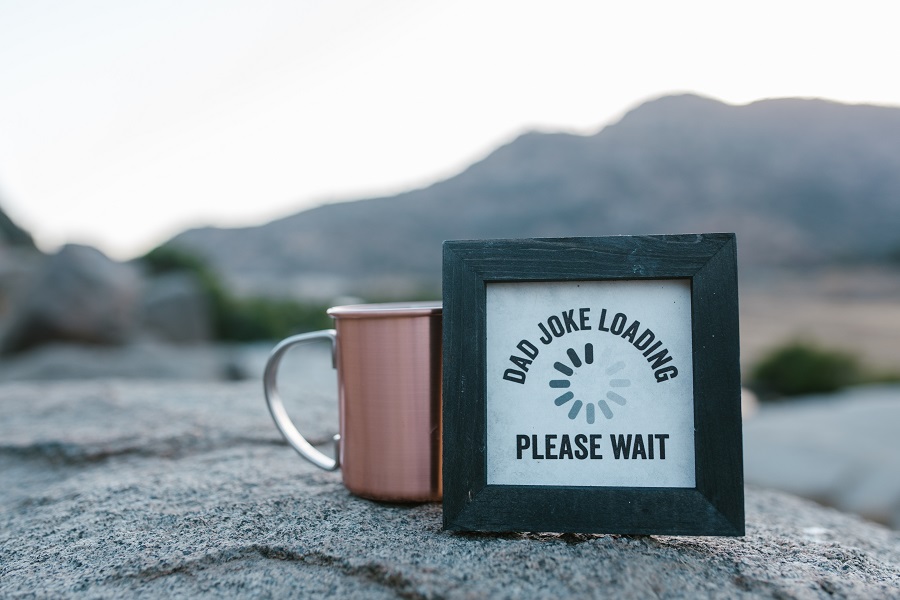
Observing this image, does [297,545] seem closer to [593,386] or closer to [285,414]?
[285,414]

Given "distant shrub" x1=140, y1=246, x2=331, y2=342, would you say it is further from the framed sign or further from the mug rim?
the framed sign

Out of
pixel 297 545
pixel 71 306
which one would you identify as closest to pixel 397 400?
pixel 297 545

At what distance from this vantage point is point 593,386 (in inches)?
40.2

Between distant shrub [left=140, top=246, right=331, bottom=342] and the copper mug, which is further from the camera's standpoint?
distant shrub [left=140, top=246, right=331, bottom=342]

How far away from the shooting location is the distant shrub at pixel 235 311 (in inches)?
440

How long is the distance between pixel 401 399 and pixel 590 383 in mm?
295

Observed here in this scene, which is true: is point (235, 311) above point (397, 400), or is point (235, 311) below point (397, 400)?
above

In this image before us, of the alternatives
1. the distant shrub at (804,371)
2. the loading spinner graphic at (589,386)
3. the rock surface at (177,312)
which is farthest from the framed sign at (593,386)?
the distant shrub at (804,371)

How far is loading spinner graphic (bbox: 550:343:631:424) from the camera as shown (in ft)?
3.34

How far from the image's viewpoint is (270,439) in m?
1.64

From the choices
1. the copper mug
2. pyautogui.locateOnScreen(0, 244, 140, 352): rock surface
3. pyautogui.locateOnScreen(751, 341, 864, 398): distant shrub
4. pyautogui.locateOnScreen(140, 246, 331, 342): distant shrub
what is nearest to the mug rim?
the copper mug

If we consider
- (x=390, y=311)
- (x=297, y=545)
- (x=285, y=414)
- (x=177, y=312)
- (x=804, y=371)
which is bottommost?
(x=804, y=371)

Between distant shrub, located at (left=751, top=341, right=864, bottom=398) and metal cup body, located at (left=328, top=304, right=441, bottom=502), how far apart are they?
1049 centimetres

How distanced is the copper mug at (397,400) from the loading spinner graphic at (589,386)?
21cm
